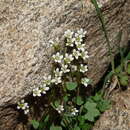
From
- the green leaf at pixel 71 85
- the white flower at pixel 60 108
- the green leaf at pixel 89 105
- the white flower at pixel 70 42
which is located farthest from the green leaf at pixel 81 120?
the white flower at pixel 70 42

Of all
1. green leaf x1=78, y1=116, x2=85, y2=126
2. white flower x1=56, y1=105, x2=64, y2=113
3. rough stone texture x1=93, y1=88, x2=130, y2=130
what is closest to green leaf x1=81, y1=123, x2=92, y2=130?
green leaf x1=78, y1=116, x2=85, y2=126

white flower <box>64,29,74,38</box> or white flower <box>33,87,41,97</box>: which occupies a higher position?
white flower <box>64,29,74,38</box>

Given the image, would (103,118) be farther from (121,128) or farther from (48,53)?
(48,53)

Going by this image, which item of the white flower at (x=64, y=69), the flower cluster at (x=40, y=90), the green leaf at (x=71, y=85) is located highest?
the white flower at (x=64, y=69)

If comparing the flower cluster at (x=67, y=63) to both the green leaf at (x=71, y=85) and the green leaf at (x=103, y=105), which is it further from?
the green leaf at (x=103, y=105)

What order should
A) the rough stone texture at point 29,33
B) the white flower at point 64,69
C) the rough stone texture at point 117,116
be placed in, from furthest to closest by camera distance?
1. the rough stone texture at point 117,116
2. the white flower at point 64,69
3. the rough stone texture at point 29,33

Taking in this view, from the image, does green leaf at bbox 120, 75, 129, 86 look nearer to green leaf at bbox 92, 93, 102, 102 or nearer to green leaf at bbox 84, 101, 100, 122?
green leaf at bbox 92, 93, 102, 102
